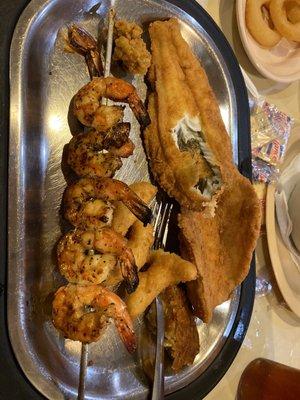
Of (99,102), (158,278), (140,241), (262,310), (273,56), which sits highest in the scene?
(273,56)

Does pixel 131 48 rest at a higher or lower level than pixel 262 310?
higher

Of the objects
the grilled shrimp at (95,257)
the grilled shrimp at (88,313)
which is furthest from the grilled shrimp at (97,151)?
the grilled shrimp at (88,313)

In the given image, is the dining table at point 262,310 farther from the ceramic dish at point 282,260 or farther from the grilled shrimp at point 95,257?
the grilled shrimp at point 95,257

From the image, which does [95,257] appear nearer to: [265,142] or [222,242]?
[222,242]

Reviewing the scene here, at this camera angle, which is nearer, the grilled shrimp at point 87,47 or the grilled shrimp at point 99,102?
the grilled shrimp at point 99,102

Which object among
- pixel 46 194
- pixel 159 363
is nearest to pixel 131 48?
pixel 46 194

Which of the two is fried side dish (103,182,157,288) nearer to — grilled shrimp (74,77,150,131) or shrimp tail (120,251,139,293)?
shrimp tail (120,251,139,293)

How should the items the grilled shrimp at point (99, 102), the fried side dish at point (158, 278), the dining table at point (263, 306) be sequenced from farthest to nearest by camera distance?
the dining table at point (263, 306) < the fried side dish at point (158, 278) < the grilled shrimp at point (99, 102)

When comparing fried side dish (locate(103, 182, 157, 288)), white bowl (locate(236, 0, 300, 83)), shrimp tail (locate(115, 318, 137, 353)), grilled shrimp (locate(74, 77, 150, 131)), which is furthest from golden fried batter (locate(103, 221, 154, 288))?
white bowl (locate(236, 0, 300, 83))
